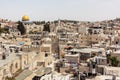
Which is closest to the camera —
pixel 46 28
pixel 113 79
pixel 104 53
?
pixel 113 79

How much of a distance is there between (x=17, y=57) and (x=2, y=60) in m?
1.15

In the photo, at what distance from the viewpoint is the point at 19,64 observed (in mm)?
21500

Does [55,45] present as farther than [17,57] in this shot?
Yes

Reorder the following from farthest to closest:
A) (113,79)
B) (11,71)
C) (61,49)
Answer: (61,49) < (11,71) < (113,79)

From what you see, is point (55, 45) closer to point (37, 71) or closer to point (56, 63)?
point (56, 63)

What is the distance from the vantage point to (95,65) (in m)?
21.0

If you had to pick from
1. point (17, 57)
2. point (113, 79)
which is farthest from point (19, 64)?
point (113, 79)

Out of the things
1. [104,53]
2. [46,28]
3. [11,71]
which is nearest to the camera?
[11,71]

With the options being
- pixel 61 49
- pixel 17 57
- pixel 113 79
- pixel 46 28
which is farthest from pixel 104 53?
pixel 46 28

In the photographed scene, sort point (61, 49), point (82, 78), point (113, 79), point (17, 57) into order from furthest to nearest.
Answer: point (61, 49) < point (17, 57) < point (82, 78) < point (113, 79)

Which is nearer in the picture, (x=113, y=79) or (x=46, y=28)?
(x=113, y=79)

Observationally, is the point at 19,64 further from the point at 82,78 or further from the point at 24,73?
the point at 82,78

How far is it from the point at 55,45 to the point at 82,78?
14806 millimetres

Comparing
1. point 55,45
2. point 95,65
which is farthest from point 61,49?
point 95,65
